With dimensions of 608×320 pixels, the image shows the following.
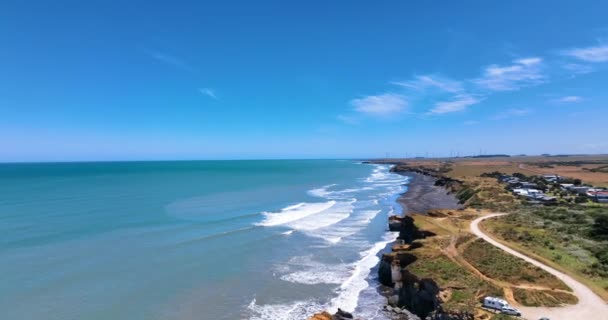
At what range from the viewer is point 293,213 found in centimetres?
6238

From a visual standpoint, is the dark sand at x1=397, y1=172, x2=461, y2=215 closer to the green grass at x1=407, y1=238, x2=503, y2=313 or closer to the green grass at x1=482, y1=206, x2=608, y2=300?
the green grass at x1=482, y1=206, x2=608, y2=300

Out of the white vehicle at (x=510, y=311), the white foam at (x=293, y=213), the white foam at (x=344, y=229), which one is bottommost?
the white foam at (x=344, y=229)

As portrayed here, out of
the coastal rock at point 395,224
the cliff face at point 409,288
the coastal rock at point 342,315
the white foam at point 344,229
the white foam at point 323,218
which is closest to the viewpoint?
the cliff face at point 409,288

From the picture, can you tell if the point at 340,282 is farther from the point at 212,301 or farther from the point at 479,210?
the point at 479,210

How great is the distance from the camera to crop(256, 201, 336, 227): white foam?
54.9m

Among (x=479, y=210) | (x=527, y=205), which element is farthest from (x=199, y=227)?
(x=527, y=205)

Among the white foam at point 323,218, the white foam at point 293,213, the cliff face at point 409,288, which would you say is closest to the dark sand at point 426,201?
the white foam at point 323,218

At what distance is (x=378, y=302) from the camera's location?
90.2 ft

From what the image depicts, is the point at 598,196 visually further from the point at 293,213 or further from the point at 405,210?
the point at 293,213

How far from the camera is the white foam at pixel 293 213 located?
54866 mm

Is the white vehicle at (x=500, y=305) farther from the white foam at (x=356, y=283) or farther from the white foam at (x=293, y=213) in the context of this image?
the white foam at (x=293, y=213)

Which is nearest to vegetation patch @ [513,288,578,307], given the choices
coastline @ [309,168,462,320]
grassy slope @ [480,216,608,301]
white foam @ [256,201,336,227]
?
grassy slope @ [480,216,608,301]

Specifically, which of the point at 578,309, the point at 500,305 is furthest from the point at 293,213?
the point at 578,309

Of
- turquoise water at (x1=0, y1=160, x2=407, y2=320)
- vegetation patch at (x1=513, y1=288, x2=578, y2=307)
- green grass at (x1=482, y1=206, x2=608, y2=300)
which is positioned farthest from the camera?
green grass at (x1=482, y1=206, x2=608, y2=300)
